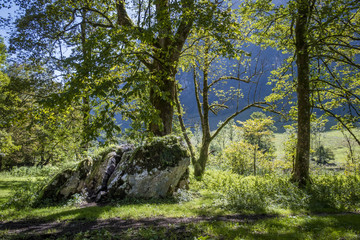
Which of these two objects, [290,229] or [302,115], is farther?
[302,115]

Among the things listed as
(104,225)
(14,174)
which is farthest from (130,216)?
(14,174)

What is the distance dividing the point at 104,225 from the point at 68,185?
5200 mm

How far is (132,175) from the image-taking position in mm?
10078

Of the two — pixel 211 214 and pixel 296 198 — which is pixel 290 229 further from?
pixel 296 198

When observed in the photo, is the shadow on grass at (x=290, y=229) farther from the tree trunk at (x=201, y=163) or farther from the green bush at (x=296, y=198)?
the tree trunk at (x=201, y=163)

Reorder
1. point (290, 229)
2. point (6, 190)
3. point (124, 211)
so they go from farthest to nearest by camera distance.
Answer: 1. point (6, 190)
2. point (124, 211)
3. point (290, 229)

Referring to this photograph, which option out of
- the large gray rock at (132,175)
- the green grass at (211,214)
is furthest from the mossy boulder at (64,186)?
the green grass at (211,214)

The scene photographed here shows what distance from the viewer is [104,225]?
649cm

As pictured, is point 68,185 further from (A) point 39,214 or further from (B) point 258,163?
(B) point 258,163

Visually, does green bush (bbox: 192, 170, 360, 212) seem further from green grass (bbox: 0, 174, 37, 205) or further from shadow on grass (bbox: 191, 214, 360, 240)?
green grass (bbox: 0, 174, 37, 205)

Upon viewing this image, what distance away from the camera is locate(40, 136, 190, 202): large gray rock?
10.0 metres

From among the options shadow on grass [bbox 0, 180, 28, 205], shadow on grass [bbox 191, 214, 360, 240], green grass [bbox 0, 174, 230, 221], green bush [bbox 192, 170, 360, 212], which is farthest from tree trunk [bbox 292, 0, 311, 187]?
shadow on grass [bbox 0, 180, 28, 205]

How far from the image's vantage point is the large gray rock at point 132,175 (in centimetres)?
1001

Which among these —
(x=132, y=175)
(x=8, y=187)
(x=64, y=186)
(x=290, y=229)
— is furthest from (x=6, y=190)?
(x=290, y=229)
